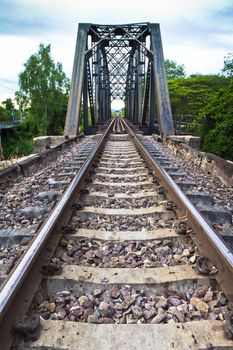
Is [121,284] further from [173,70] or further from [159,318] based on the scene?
[173,70]

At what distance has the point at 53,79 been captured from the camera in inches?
1797

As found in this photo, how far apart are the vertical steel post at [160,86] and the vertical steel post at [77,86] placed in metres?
2.79

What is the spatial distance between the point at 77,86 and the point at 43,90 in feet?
120

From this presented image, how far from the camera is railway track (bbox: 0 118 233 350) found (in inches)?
52.7

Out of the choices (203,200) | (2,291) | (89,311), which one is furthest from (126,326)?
(203,200)

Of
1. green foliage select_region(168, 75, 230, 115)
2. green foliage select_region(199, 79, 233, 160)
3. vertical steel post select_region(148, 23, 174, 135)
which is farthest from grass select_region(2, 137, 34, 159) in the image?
green foliage select_region(199, 79, 233, 160)

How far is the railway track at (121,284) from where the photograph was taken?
134 centimetres

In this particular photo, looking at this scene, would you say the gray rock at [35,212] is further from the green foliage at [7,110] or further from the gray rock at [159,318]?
the green foliage at [7,110]

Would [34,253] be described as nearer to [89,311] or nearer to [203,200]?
[89,311]

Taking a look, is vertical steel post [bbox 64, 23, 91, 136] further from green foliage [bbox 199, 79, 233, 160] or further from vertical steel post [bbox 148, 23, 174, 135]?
green foliage [bbox 199, 79, 233, 160]

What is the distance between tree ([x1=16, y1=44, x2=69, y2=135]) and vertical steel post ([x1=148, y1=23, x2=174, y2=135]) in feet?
112

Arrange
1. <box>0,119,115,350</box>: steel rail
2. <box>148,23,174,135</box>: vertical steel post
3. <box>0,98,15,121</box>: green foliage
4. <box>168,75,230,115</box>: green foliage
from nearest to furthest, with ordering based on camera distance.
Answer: <box>0,119,115,350</box>: steel rail, <box>148,23,174,135</box>: vertical steel post, <box>168,75,230,115</box>: green foliage, <box>0,98,15,121</box>: green foliage

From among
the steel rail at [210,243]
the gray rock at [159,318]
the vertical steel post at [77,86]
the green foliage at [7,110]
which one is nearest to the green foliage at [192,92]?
the vertical steel post at [77,86]

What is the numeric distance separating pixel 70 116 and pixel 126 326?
929 cm
